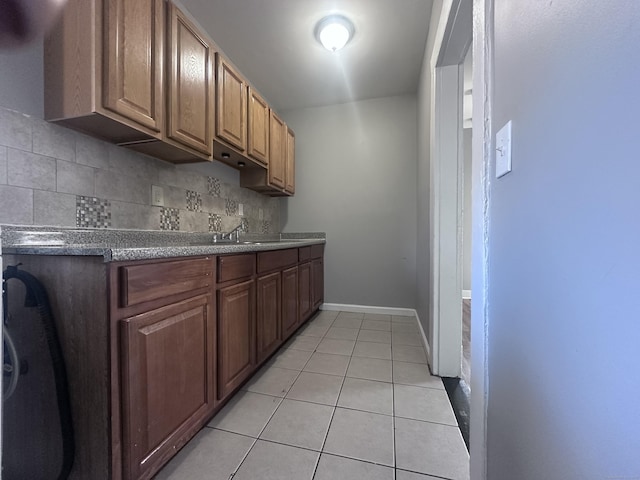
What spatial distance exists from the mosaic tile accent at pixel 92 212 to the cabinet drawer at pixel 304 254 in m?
1.43

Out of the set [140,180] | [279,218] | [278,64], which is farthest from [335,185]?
[140,180]

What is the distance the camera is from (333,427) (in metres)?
1.24

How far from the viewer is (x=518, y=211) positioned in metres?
0.61

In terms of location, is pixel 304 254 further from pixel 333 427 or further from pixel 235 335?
pixel 333 427

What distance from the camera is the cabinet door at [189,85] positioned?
54.7 inches

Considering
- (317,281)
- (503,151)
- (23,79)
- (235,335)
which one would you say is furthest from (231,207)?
(503,151)

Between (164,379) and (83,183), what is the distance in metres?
1.00

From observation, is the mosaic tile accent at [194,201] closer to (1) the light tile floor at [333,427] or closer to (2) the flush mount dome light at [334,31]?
(1) the light tile floor at [333,427]

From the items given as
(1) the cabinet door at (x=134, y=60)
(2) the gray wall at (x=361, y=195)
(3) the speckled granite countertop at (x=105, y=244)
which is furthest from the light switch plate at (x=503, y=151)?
(2) the gray wall at (x=361, y=195)

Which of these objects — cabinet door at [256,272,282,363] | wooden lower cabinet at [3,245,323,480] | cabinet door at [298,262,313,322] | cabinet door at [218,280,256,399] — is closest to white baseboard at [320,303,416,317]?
cabinet door at [298,262,313,322]

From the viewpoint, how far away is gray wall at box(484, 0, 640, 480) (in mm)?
331

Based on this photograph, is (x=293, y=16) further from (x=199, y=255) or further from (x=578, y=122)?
(x=578, y=122)

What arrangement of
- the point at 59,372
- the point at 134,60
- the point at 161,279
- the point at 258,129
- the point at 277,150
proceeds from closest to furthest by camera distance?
1. the point at 59,372
2. the point at 161,279
3. the point at 134,60
4. the point at 258,129
5. the point at 277,150

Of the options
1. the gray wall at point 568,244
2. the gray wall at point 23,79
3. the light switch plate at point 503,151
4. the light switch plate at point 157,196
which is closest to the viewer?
the gray wall at point 568,244
